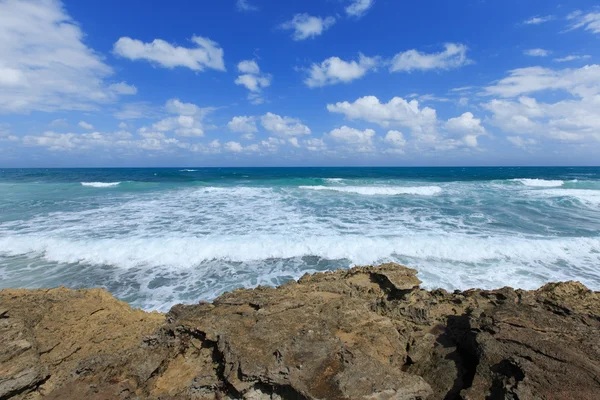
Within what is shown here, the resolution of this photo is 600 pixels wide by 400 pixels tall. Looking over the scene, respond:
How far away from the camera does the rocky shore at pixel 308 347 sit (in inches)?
88.2

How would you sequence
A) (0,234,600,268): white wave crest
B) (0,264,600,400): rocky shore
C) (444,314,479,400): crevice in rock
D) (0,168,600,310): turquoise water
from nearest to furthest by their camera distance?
1. (0,264,600,400): rocky shore
2. (444,314,479,400): crevice in rock
3. (0,168,600,310): turquoise water
4. (0,234,600,268): white wave crest

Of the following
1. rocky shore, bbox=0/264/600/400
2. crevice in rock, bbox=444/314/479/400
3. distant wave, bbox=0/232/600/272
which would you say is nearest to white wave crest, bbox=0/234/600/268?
distant wave, bbox=0/232/600/272

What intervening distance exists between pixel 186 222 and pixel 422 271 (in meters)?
9.98

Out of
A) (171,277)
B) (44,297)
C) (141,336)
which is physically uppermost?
(44,297)

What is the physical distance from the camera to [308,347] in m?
2.54

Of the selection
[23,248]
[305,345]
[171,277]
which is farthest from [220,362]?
[23,248]

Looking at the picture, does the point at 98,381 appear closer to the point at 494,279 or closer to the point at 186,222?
the point at 494,279

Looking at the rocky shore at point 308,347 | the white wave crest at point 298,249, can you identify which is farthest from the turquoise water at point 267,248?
the rocky shore at point 308,347

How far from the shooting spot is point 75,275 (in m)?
7.32

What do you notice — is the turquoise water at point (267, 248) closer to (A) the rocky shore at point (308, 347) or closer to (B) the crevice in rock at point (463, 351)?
(A) the rocky shore at point (308, 347)

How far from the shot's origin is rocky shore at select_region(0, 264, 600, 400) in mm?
2240

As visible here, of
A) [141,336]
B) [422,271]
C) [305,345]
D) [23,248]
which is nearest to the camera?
[305,345]

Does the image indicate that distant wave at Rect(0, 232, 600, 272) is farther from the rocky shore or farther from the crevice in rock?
the crevice in rock

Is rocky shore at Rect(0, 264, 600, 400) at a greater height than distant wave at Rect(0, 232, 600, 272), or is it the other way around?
rocky shore at Rect(0, 264, 600, 400)
